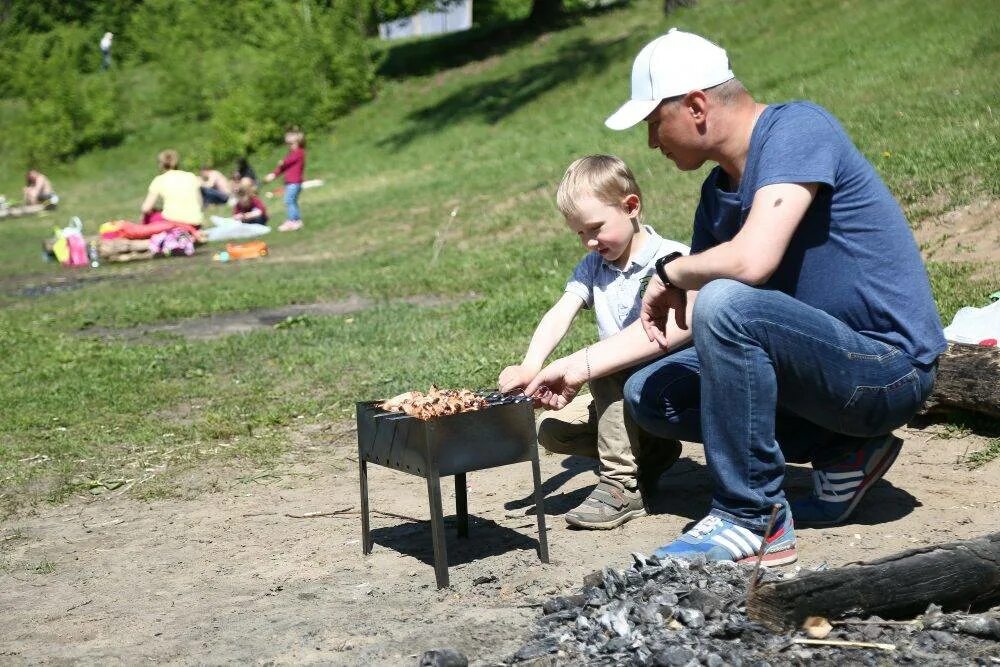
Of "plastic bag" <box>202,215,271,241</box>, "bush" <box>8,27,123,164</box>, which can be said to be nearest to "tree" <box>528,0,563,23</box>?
"bush" <box>8,27,123,164</box>

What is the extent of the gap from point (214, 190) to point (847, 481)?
21858mm

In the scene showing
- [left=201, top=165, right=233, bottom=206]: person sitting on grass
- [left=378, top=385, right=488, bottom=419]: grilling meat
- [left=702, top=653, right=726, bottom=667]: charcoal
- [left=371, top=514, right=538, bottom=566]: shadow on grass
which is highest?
[left=378, top=385, right=488, bottom=419]: grilling meat

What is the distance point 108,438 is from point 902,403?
15.6 ft

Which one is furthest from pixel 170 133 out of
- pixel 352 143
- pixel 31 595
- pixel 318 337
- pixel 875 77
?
pixel 31 595

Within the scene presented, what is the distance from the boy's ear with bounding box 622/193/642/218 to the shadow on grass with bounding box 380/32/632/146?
20.9 metres

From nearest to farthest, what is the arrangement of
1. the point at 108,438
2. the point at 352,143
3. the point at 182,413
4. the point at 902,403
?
the point at 902,403
the point at 108,438
the point at 182,413
the point at 352,143

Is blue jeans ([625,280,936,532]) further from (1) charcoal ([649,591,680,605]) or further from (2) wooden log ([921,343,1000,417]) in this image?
(2) wooden log ([921,343,1000,417])

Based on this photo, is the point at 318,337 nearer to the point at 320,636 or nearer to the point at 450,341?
the point at 450,341

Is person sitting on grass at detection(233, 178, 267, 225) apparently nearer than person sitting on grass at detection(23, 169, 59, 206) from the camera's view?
Yes

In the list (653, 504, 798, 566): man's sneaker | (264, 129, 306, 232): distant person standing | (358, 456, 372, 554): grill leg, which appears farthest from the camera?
(264, 129, 306, 232): distant person standing

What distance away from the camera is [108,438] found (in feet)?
23.9

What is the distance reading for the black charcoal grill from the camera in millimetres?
4199

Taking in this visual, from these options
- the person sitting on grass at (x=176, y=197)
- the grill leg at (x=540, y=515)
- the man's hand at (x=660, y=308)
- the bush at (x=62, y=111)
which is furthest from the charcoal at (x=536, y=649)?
the bush at (x=62, y=111)

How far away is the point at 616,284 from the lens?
498 cm
